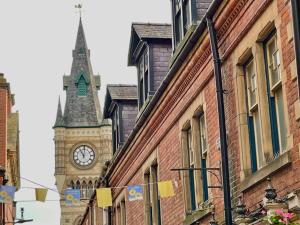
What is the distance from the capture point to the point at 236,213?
1397 cm

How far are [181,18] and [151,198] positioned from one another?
5.98 m

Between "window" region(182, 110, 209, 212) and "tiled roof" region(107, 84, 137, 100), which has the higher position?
"tiled roof" region(107, 84, 137, 100)

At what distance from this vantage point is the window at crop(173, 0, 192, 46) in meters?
18.4

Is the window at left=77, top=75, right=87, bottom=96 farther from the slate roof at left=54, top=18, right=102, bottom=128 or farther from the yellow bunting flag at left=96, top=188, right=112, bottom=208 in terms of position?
the yellow bunting flag at left=96, top=188, right=112, bottom=208

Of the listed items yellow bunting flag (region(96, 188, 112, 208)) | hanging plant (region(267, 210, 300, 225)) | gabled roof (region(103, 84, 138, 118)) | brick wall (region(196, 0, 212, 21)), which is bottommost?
hanging plant (region(267, 210, 300, 225))

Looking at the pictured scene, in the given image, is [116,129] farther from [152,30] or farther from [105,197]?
[105,197]

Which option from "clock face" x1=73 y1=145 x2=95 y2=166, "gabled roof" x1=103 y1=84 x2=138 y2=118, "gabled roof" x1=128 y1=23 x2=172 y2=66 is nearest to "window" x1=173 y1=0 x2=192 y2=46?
"gabled roof" x1=128 y1=23 x2=172 y2=66

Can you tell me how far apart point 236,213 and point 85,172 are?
12292cm

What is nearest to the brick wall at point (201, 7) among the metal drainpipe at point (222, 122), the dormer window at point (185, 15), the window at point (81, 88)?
the dormer window at point (185, 15)

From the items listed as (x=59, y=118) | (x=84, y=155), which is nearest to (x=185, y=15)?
(x=84, y=155)

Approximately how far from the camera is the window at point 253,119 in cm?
1341

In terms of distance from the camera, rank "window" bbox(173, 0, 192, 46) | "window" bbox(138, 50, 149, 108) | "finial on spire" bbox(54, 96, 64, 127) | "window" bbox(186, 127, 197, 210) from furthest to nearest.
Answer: "finial on spire" bbox(54, 96, 64, 127)
"window" bbox(138, 50, 149, 108)
"window" bbox(173, 0, 192, 46)
"window" bbox(186, 127, 197, 210)

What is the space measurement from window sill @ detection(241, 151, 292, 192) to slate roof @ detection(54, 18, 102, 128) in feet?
414

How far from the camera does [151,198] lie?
73.3 ft
